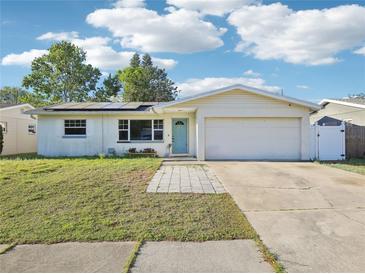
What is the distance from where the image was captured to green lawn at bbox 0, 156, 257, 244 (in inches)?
178

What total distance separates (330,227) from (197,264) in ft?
8.97

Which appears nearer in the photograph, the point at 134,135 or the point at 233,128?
the point at 233,128

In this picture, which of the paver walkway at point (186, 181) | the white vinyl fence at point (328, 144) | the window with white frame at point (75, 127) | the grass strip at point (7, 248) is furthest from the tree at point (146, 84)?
the grass strip at point (7, 248)

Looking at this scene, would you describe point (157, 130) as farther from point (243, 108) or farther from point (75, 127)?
point (243, 108)

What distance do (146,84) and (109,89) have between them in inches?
241

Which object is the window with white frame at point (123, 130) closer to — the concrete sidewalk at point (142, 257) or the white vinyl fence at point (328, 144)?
the white vinyl fence at point (328, 144)

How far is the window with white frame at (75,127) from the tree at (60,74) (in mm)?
19291

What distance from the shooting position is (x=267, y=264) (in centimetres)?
356

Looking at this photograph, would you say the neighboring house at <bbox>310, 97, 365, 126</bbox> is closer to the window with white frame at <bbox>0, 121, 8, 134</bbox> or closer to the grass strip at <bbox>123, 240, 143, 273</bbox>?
the grass strip at <bbox>123, 240, 143, 273</bbox>

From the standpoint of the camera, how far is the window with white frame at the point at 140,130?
1606 centimetres

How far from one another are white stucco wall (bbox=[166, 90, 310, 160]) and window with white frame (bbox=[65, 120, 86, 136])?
5.60 metres

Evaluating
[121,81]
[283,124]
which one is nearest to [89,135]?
[283,124]

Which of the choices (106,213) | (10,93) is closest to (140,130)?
(106,213)

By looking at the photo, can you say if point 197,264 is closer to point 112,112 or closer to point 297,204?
point 297,204
